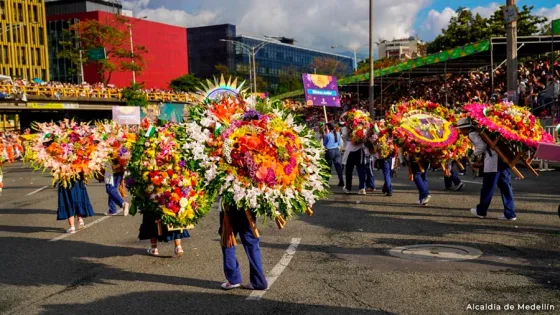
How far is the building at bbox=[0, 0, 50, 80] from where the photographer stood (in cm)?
8238

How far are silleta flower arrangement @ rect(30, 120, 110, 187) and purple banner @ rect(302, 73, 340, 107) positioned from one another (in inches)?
835

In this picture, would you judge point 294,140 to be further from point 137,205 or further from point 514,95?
point 514,95

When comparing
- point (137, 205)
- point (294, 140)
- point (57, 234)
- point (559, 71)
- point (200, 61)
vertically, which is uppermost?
point (200, 61)

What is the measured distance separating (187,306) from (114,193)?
6.95m

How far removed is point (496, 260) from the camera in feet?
24.1

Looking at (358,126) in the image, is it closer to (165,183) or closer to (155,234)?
(155,234)

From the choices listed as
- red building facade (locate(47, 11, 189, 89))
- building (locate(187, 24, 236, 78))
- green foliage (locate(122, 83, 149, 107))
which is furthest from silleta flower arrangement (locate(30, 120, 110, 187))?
building (locate(187, 24, 236, 78))

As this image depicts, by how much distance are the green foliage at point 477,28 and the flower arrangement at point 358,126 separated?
30.9 metres

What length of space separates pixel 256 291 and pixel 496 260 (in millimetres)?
3195

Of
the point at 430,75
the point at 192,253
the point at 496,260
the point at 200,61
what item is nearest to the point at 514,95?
the point at 496,260

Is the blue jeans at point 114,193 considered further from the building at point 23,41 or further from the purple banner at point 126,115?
the building at point 23,41

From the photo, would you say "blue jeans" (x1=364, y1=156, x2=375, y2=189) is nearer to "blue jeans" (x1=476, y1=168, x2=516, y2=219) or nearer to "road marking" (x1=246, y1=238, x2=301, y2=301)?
"blue jeans" (x1=476, y1=168, x2=516, y2=219)

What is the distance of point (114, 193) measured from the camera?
12.4 metres

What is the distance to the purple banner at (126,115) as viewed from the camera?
43781 millimetres
